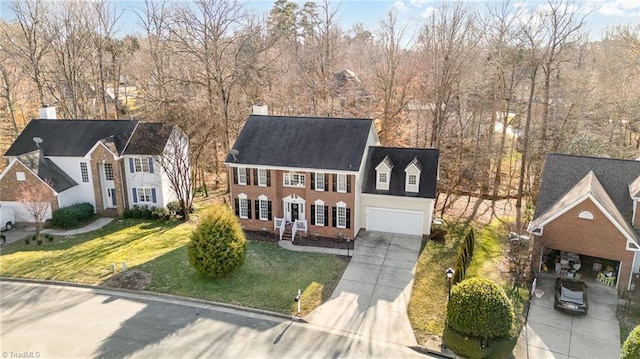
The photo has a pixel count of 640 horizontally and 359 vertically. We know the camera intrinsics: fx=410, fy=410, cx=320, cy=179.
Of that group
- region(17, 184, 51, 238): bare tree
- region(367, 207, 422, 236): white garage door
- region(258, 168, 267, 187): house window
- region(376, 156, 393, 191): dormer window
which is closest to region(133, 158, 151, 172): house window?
region(17, 184, 51, 238): bare tree

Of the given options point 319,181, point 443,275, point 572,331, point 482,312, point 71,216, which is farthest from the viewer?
point 71,216

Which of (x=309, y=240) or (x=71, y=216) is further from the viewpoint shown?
(x=71, y=216)

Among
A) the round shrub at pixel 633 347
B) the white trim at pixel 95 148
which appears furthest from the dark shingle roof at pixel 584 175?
the white trim at pixel 95 148

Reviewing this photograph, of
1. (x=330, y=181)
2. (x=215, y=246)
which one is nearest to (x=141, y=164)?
(x=215, y=246)

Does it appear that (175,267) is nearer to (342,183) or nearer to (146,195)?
(146,195)

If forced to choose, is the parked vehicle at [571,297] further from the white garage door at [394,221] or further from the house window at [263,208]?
the house window at [263,208]

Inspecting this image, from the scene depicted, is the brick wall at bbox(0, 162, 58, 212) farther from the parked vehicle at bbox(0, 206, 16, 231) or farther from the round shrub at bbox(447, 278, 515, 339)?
the round shrub at bbox(447, 278, 515, 339)

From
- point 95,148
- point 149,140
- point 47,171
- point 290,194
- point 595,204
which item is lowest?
point 290,194
